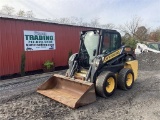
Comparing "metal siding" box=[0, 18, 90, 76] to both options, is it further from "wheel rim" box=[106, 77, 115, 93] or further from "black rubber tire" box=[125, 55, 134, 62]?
"wheel rim" box=[106, 77, 115, 93]

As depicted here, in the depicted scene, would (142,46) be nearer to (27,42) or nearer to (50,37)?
(50,37)

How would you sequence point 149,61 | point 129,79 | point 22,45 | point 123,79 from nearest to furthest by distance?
point 123,79
point 129,79
point 22,45
point 149,61

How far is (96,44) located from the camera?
6.32 metres

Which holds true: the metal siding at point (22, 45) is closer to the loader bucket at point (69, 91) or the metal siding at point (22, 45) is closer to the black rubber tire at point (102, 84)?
the loader bucket at point (69, 91)

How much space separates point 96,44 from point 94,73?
3.54ft

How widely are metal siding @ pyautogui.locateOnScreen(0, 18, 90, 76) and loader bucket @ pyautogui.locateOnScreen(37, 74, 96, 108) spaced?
4122mm

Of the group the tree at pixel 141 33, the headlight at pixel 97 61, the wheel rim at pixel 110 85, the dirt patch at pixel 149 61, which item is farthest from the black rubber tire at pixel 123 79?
the tree at pixel 141 33

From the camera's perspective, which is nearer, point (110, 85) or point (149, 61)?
point (110, 85)

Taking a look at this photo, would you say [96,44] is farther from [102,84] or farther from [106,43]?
[102,84]

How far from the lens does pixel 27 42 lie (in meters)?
10.3

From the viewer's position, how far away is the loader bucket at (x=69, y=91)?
16.8 feet

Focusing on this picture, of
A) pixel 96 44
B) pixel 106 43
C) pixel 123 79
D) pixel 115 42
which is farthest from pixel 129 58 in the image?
pixel 96 44

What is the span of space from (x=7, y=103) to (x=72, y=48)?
26.7ft

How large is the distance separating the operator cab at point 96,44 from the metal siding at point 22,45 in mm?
4476
